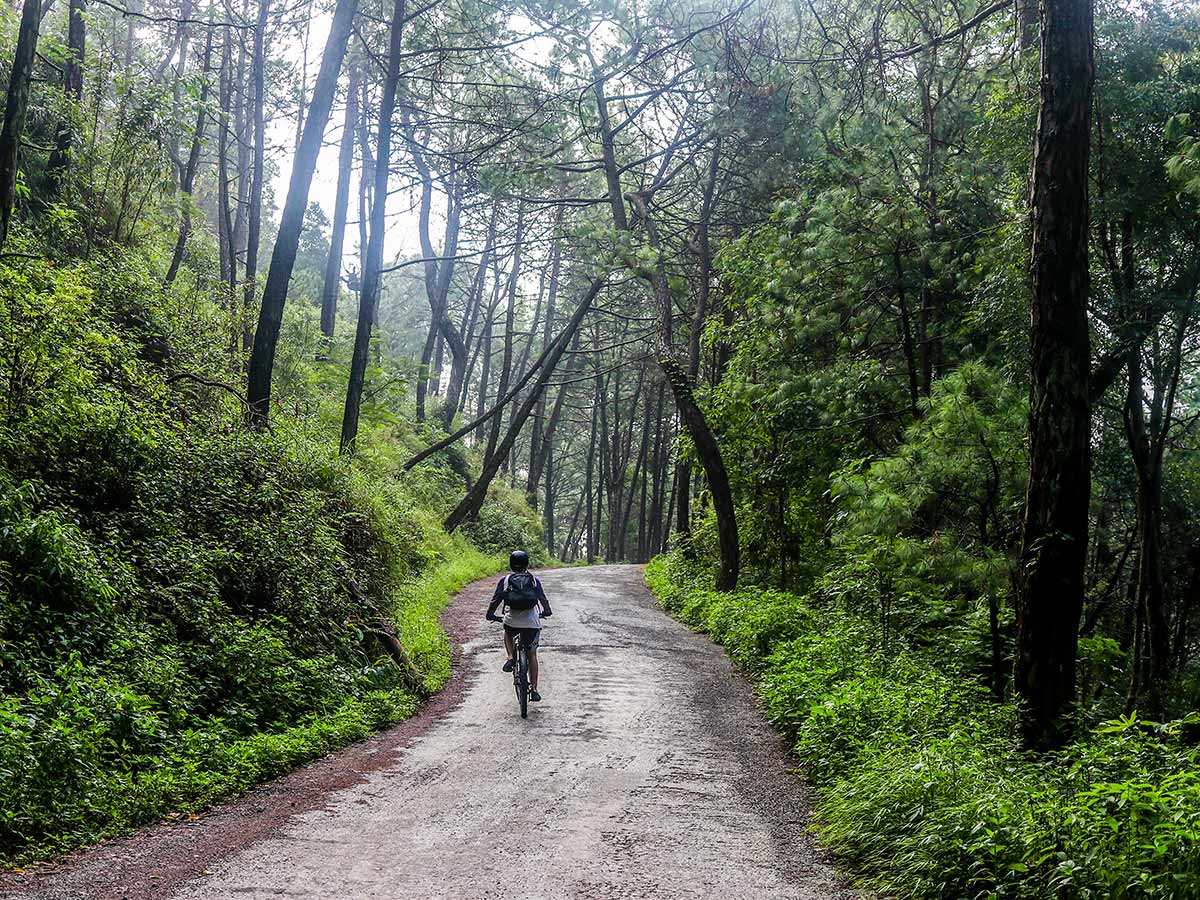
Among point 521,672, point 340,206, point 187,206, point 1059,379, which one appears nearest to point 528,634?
point 521,672

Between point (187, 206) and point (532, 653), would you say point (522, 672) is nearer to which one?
point (532, 653)

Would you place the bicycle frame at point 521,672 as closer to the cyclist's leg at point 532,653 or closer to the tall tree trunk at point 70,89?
the cyclist's leg at point 532,653

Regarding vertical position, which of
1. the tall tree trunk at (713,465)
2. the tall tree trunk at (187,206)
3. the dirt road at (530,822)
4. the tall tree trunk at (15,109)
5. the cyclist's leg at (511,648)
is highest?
the tall tree trunk at (187,206)

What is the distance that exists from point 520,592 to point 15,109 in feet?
23.7

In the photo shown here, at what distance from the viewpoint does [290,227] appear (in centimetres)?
1506

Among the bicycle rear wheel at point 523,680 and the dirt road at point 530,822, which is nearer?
the dirt road at point 530,822

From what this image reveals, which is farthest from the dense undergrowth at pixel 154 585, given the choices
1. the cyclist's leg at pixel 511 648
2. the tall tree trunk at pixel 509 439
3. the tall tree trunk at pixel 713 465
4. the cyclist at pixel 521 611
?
the tall tree trunk at pixel 509 439

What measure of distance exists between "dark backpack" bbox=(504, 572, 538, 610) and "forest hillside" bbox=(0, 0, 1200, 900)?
1.67 meters

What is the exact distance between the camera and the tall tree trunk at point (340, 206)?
2480 cm

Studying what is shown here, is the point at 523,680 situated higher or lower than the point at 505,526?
lower

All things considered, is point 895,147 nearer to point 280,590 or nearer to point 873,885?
point 280,590

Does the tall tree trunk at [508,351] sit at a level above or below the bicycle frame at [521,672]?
above

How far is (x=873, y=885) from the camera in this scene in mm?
5418

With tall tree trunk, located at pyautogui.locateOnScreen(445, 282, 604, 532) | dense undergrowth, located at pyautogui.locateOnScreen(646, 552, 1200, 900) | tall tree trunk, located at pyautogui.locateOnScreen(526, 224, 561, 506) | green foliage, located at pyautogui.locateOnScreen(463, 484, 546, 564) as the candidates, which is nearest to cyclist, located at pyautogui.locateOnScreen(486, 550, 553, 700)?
dense undergrowth, located at pyautogui.locateOnScreen(646, 552, 1200, 900)
